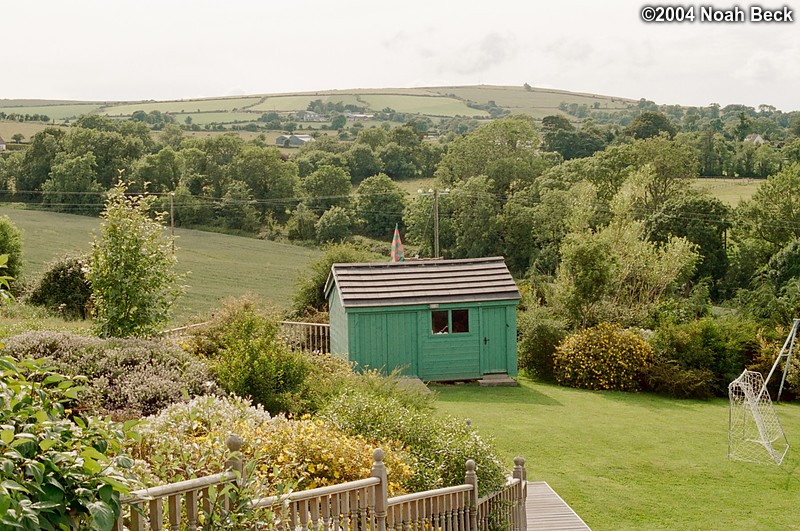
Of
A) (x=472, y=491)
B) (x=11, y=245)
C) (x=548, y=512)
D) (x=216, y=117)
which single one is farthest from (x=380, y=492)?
(x=216, y=117)

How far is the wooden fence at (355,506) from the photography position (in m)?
5.04

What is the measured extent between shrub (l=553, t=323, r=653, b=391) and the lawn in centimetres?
92

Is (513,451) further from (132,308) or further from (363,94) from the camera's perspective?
(363,94)

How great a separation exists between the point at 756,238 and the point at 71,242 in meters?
34.6

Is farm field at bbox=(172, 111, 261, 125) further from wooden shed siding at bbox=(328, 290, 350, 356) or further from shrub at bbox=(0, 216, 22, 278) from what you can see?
wooden shed siding at bbox=(328, 290, 350, 356)

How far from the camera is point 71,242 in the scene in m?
44.7

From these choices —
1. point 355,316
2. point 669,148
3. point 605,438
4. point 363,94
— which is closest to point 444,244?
point 669,148

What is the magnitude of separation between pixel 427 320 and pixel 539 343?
12.5 feet

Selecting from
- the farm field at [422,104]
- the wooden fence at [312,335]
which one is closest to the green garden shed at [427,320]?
the wooden fence at [312,335]

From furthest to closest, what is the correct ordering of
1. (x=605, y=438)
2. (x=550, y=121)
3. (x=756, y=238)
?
1. (x=550, y=121)
2. (x=756, y=238)
3. (x=605, y=438)

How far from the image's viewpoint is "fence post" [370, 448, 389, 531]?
274 inches

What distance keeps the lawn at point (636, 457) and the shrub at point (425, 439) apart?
2955mm

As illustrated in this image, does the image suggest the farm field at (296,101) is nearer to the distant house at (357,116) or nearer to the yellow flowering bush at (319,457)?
the distant house at (357,116)

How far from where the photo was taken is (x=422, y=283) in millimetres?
21500
